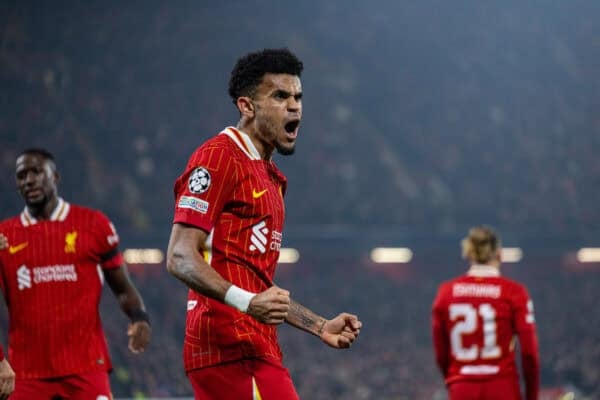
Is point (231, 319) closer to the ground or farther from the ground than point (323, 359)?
closer to the ground

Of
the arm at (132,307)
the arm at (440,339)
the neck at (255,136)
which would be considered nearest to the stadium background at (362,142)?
the arm at (440,339)

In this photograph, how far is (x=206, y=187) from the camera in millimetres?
2752

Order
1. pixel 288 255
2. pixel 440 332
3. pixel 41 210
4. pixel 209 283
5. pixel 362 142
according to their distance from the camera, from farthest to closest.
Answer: pixel 362 142 < pixel 288 255 < pixel 440 332 < pixel 41 210 < pixel 209 283

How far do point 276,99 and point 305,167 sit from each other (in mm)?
19546

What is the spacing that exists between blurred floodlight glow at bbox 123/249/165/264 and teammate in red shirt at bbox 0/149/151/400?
14.4 meters

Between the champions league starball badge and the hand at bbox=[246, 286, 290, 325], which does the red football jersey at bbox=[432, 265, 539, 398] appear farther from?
the hand at bbox=[246, 286, 290, 325]

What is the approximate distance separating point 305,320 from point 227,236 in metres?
0.38

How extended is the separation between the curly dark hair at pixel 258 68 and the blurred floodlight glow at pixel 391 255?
1745 centimetres

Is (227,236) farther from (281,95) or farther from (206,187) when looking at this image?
(281,95)

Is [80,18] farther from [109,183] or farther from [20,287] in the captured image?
[20,287]

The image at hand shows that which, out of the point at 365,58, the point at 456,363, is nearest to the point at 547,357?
the point at 365,58

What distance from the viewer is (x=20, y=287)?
4.47 metres

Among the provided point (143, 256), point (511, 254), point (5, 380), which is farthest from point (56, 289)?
point (511, 254)

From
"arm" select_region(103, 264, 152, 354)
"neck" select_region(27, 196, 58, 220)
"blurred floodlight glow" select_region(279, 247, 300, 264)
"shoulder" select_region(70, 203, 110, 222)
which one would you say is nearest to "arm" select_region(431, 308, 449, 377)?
"arm" select_region(103, 264, 152, 354)
